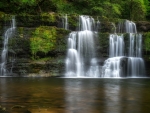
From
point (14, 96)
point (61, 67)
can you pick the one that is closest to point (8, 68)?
point (61, 67)

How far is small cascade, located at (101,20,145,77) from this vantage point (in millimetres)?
20781

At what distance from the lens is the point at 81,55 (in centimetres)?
2142

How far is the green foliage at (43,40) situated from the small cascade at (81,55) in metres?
1.42

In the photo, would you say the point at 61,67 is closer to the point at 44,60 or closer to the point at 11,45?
the point at 44,60

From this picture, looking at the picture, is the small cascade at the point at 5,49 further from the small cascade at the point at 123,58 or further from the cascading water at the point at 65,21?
the small cascade at the point at 123,58

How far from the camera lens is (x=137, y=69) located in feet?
68.9

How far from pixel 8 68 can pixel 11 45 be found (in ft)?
6.21

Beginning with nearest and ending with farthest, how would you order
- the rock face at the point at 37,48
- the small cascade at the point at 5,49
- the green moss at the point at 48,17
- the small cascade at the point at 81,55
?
the small cascade at the point at 5,49 → the rock face at the point at 37,48 → the small cascade at the point at 81,55 → the green moss at the point at 48,17

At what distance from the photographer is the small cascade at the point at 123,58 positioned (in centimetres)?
2078

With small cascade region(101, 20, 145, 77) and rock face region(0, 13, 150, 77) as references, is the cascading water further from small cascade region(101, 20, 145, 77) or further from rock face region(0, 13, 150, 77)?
small cascade region(101, 20, 145, 77)

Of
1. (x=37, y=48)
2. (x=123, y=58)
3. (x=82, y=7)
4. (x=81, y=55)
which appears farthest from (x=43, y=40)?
(x=82, y=7)

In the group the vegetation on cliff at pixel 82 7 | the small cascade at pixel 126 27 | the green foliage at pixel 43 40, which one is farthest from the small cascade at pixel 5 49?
the small cascade at pixel 126 27

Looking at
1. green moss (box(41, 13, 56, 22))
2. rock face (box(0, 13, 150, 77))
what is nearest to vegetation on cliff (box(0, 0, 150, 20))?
green moss (box(41, 13, 56, 22))

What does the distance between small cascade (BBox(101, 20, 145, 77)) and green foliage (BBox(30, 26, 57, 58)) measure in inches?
184
